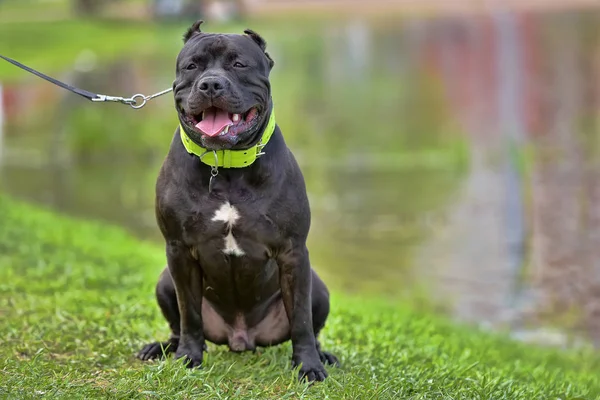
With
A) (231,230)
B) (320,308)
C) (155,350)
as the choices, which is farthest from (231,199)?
(155,350)

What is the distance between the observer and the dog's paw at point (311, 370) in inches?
217

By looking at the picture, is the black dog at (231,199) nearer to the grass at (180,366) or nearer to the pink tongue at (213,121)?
the pink tongue at (213,121)

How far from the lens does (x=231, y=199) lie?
541 centimetres

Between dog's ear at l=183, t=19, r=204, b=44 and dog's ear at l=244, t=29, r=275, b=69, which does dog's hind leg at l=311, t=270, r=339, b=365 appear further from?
dog's ear at l=183, t=19, r=204, b=44

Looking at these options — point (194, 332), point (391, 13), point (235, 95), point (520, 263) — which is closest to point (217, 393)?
point (194, 332)

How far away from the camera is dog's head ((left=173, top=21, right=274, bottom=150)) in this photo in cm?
511

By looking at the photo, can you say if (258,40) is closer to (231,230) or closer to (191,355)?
(231,230)

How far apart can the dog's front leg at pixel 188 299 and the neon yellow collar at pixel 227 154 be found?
45 centimetres

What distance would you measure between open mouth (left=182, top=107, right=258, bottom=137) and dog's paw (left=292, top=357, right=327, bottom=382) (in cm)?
119

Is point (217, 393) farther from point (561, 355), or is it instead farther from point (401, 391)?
point (561, 355)

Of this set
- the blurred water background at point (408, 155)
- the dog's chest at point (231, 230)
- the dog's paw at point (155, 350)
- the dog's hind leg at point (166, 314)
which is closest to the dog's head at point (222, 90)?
the dog's chest at point (231, 230)

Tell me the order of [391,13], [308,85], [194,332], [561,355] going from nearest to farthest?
1. [194,332]
2. [561,355]
3. [308,85]
4. [391,13]

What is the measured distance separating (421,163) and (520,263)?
5.58 m

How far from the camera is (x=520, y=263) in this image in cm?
1198
